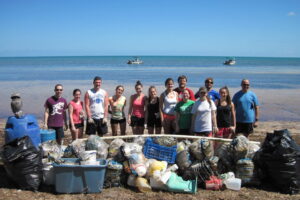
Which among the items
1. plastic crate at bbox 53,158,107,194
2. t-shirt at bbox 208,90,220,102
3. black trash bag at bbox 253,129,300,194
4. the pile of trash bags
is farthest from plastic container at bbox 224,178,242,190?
plastic crate at bbox 53,158,107,194

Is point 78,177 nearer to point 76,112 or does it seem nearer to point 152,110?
point 76,112

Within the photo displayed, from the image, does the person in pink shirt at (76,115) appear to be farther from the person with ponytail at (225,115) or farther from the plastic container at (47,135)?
the person with ponytail at (225,115)

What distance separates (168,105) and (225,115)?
116 cm

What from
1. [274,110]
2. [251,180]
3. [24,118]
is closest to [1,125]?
[24,118]

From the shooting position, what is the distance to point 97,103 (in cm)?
635

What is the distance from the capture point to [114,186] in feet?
16.2

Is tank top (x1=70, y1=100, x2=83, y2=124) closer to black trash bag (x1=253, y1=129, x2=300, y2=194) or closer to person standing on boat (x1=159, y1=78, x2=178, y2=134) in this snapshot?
person standing on boat (x1=159, y1=78, x2=178, y2=134)

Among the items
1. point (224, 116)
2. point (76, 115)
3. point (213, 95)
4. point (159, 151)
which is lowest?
point (159, 151)

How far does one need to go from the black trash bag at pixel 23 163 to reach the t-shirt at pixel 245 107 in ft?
13.1

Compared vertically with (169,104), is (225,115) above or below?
below

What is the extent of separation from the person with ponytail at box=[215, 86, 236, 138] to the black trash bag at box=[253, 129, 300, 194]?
3.77 ft

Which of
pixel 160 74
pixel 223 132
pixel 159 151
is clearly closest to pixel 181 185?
pixel 159 151

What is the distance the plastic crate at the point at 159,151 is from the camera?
17.0 ft

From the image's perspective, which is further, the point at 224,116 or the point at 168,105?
the point at 168,105
